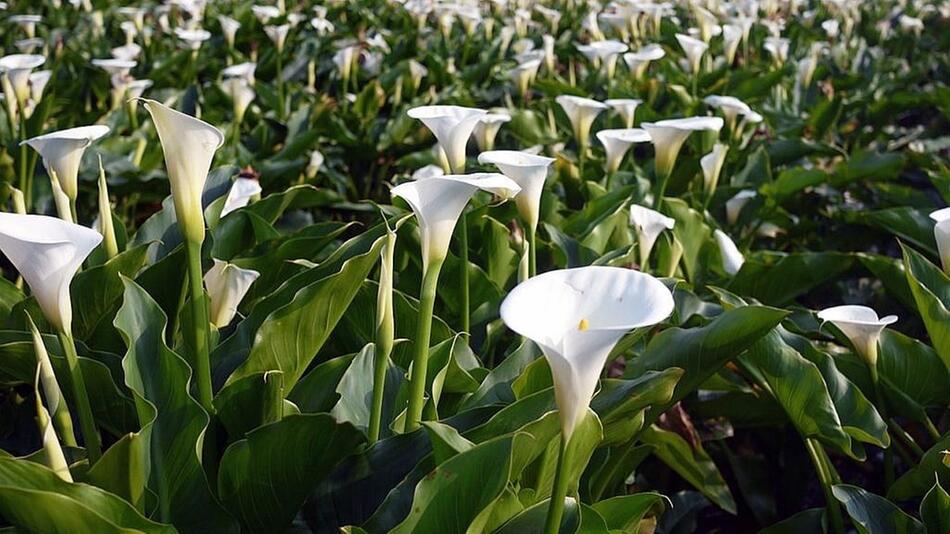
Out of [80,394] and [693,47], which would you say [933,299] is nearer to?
[80,394]

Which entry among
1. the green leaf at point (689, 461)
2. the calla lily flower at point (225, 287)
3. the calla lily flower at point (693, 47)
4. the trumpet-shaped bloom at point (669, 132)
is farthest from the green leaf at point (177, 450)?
the calla lily flower at point (693, 47)

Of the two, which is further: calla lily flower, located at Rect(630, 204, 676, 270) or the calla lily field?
calla lily flower, located at Rect(630, 204, 676, 270)

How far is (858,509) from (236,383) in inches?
32.6

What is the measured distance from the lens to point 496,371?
129 centimetres

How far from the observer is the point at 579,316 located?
913 mm

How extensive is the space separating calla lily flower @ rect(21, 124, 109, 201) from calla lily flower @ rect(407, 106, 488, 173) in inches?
17.0

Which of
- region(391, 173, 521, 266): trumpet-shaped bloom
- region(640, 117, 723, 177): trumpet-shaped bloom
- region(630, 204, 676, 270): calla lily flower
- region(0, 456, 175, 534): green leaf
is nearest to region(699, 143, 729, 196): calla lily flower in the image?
region(640, 117, 723, 177): trumpet-shaped bloom

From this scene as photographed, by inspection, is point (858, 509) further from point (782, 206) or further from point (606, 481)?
point (782, 206)

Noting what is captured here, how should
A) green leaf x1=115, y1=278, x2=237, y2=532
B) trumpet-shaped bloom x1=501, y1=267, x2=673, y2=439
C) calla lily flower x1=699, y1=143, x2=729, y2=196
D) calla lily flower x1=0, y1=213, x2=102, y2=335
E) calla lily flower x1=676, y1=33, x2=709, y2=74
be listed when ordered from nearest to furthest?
trumpet-shaped bloom x1=501, y1=267, x2=673, y2=439, calla lily flower x1=0, y1=213, x2=102, y2=335, green leaf x1=115, y1=278, x2=237, y2=532, calla lily flower x1=699, y1=143, x2=729, y2=196, calla lily flower x1=676, y1=33, x2=709, y2=74

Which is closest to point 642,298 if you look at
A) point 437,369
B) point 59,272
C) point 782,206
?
point 437,369

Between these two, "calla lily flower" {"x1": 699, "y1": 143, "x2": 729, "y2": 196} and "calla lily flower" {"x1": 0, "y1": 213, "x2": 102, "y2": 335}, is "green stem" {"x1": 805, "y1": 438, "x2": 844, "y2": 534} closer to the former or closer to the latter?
"calla lily flower" {"x1": 699, "y1": 143, "x2": 729, "y2": 196}

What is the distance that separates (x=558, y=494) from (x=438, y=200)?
0.34 meters

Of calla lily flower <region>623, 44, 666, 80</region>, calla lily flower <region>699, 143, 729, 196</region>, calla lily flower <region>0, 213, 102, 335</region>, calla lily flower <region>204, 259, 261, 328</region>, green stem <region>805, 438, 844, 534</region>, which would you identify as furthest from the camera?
calla lily flower <region>623, 44, 666, 80</region>

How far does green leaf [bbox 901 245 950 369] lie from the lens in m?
1.41
